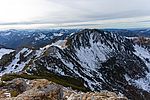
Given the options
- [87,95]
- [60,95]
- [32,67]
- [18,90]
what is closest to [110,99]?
[87,95]

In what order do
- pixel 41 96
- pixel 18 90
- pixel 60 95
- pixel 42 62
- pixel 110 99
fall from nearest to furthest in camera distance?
pixel 110 99 → pixel 41 96 → pixel 60 95 → pixel 18 90 → pixel 42 62

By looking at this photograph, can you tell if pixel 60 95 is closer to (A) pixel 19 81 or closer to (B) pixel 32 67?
(A) pixel 19 81

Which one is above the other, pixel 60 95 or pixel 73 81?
pixel 60 95

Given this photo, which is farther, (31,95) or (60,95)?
(60,95)

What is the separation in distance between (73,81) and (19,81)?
11693 centimetres

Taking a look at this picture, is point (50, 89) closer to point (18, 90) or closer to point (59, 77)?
point (18, 90)

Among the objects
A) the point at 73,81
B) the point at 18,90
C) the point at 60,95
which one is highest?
the point at 60,95

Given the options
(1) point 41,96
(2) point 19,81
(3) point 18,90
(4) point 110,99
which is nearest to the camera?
(4) point 110,99

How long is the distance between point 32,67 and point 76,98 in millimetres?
145438

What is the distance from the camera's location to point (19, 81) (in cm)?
7181

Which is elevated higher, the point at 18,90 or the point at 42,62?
the point at 18,90

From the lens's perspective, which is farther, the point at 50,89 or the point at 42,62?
the point at 42,62

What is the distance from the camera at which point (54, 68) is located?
198 meters

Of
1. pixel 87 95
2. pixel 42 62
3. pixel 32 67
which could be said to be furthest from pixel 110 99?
pixel 42 62
